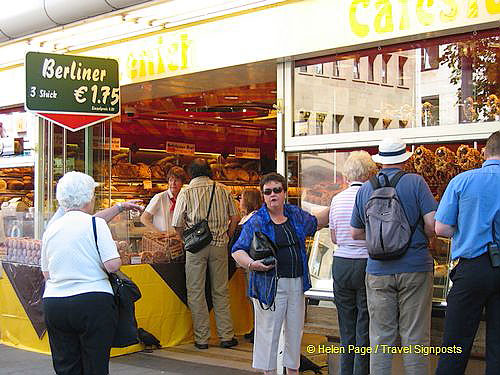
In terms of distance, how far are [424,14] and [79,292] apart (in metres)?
3.55

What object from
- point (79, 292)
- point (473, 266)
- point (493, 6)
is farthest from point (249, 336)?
point (493, 6)

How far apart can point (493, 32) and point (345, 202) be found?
1.76 metres

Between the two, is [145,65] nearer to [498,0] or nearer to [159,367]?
[159,367]

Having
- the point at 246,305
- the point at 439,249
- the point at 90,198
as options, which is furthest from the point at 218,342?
the point at 90,198

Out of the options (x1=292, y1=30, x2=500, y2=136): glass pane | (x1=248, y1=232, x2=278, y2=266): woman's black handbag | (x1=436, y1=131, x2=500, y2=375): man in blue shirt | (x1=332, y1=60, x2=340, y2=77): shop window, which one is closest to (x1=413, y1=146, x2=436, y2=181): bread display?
(x1=292, y1=30, x2=500, y2=136): glass pane

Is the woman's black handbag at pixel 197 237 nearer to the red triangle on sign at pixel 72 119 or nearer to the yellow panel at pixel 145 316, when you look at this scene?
the yellow panel at pixel 145 316

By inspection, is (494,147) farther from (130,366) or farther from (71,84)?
(71,84)

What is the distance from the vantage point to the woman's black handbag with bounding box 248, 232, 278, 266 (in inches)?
231

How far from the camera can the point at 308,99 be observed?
25.3 feet

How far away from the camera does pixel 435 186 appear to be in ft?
24.4

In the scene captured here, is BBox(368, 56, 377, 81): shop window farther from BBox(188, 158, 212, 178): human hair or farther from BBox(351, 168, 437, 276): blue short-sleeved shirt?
BBox(188, 158, 212, 178): human hair

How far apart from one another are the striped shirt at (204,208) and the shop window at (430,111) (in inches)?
113

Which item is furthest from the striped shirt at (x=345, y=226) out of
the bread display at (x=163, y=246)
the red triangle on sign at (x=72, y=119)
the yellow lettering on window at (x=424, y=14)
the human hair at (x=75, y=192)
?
the red triangle on sign at (x=72, y=119)

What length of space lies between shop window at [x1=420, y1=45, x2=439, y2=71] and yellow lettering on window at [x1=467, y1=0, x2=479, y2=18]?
20.0 inches
